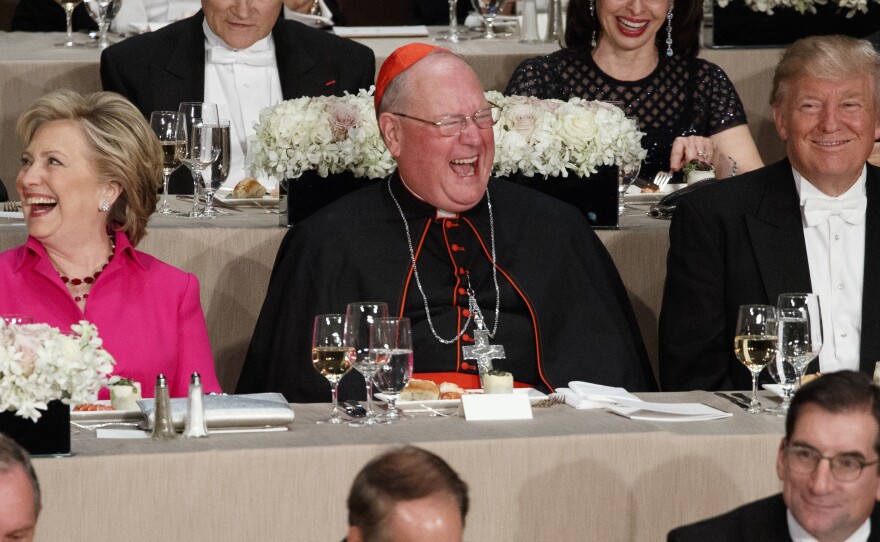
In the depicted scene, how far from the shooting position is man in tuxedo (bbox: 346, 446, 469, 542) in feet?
6.70

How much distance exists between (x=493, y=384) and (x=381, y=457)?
1.19 meters

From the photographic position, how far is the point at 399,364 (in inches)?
121

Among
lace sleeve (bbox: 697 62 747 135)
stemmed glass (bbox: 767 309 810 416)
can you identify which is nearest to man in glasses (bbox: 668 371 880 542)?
stemmed glass (bbox: 767 309 810 416)

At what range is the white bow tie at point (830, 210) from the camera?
4066 mm

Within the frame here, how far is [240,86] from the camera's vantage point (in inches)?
215

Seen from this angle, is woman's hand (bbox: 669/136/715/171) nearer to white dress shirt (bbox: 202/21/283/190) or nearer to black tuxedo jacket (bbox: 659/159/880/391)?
black tuxedo jacket (bbox: 659/159/880/391)

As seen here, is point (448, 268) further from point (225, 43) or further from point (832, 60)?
point (225, 43)

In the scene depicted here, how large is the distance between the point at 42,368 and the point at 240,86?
2.82 m

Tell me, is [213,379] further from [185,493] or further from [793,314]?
[793,314]

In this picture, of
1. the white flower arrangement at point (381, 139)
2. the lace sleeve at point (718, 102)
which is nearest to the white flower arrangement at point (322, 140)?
the white flower arrangement at point (381, 139)

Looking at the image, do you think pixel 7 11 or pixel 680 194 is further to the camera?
pixel 7 11

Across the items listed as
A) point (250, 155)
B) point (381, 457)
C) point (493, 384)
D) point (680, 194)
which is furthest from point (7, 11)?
point (381, 457)

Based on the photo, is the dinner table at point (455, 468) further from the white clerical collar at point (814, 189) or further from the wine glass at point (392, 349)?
the white clerical collar at point (814, 189)

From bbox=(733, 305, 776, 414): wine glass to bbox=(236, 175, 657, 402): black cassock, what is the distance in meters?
0.77
